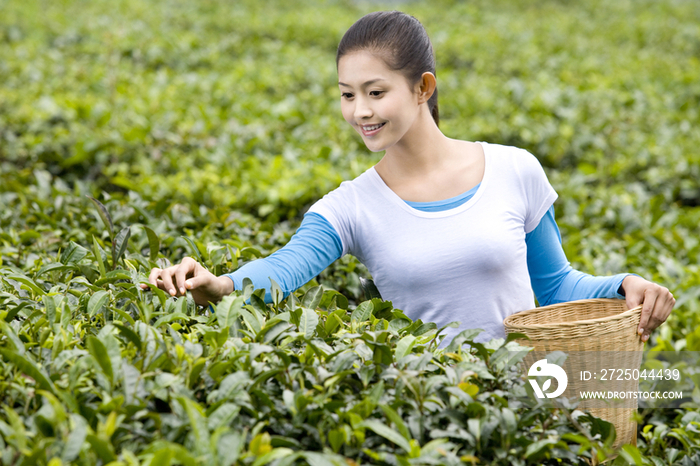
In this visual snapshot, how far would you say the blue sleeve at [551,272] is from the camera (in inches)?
81.3

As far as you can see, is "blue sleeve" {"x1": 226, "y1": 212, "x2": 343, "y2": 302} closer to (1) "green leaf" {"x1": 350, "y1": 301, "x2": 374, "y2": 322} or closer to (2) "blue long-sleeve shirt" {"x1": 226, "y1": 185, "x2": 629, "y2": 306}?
(2) "blue long-sleeve shirt" {"x1": 226, "y1": 185, "x2": 629, "y2": 306}

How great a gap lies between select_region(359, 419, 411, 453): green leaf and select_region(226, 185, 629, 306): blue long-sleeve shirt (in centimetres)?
67

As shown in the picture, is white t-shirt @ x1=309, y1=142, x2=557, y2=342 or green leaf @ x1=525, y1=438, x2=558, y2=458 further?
white t-shirt @ x1=309, y1=142, x2=557, y2=342

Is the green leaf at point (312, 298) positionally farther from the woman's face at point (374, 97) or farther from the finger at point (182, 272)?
the woman's face at point (374, 97)

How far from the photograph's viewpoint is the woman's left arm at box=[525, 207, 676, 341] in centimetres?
185

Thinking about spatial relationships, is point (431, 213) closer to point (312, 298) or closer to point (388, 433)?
point (312, 298)

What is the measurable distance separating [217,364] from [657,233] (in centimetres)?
332

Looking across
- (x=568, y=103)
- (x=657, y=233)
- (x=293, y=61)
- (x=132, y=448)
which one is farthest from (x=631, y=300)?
(x=293, y=61)

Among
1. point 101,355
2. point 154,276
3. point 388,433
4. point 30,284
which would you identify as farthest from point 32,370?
point 388,433

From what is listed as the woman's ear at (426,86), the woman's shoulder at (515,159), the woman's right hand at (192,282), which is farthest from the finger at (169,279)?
the woman's shoulder at (515,159)

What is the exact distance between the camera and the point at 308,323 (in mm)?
1531

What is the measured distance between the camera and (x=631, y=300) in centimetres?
183

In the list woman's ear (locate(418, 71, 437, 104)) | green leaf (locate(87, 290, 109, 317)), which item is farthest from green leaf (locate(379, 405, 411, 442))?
woman's ear (locate(418, 71, 437, 104))

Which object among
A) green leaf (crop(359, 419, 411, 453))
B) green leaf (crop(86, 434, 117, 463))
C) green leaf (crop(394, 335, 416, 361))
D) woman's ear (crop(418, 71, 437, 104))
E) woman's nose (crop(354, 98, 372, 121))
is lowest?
green leaf (crop(359, 419, 411, 453))
